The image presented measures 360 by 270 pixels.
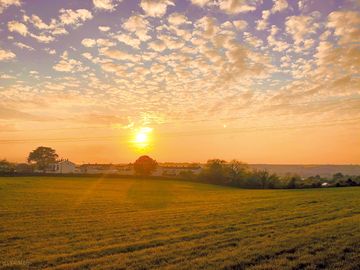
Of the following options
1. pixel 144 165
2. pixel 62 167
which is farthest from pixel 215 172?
pixel 62 167

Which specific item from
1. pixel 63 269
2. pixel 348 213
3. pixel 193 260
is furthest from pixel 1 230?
pixel 348 213

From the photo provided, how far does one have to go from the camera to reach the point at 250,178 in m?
116

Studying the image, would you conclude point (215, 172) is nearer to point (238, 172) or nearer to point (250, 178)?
point (238, 172)

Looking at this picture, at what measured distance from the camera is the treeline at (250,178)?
332 feet

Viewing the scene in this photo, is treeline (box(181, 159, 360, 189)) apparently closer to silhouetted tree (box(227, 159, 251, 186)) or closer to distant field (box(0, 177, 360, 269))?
silhouetted tree (box(227, 159, 251, 186))

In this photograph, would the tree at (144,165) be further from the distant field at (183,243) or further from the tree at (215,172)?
the distant field at (183,243)

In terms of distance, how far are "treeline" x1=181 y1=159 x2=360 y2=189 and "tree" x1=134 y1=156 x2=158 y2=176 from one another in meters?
31.7

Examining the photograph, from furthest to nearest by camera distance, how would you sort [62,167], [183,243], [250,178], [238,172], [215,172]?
[62,167] → [238,172] → [215,172] → [250,178] → [183,243]

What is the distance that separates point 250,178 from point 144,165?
6118 cm

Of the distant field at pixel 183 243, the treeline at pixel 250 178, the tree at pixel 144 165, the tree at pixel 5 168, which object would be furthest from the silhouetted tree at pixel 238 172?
the distant field at pixel 183 243

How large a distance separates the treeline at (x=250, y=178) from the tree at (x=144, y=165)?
3173cm

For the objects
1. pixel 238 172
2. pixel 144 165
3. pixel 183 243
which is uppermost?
pixel 144 165

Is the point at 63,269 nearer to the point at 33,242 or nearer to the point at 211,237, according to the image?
the point at 33,242

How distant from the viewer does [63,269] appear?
1291 cm
